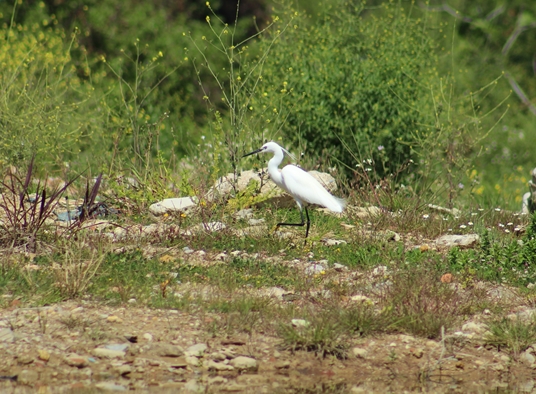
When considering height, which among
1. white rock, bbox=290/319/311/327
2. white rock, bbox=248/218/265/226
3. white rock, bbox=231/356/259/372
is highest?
white rock, bbox=248/218/265/226

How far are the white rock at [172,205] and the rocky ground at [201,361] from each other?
7.85ft

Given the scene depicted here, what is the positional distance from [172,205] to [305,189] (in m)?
1.39

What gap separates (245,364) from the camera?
556 cm

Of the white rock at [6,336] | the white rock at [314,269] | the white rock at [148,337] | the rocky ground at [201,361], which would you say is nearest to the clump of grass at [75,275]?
the rocky ground at [201,361]

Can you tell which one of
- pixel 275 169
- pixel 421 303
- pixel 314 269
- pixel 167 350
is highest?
pixel 275 169

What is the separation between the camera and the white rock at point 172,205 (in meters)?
8.39

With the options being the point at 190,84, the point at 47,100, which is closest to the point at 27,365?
the point at 47,100

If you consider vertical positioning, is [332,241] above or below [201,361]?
above

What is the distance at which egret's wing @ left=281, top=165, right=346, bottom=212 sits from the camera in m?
7.80

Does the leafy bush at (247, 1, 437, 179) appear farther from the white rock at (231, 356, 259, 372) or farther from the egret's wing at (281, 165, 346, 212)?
the white rock at (231, 356, 259, 372)

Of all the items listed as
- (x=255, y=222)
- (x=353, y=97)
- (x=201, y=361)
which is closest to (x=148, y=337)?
(x=201, y=361)

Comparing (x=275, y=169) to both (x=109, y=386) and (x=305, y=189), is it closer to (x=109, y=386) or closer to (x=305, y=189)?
(x=305, y=189)

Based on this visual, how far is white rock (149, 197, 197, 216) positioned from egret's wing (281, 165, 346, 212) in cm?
103

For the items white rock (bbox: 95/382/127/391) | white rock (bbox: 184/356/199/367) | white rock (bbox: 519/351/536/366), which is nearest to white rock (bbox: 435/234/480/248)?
white rock (bbox: 519/351/536/366)
